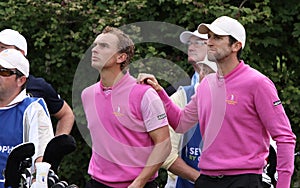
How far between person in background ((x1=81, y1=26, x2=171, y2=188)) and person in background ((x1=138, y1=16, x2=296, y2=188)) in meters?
0.33

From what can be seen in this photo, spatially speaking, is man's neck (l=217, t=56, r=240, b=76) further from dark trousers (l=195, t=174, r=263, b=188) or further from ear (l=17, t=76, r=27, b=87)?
ear (l=17, t=76, r=27, b=87)

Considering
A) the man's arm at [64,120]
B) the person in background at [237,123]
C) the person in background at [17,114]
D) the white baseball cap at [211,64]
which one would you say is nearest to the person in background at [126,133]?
the person in background at [237,123]

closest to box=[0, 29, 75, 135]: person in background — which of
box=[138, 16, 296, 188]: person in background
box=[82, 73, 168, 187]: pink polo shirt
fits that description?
box=[82, 73, 168, 187]: pink polo shirt

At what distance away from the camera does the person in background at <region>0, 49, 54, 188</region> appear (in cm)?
648

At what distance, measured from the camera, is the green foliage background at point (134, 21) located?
9.30 meters

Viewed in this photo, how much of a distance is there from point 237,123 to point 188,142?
3.68ft

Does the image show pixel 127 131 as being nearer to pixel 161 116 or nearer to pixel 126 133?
pixel 126 133

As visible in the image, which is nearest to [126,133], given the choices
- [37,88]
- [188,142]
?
[188,142]

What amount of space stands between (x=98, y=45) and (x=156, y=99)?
59 cm

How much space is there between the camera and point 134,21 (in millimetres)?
9492

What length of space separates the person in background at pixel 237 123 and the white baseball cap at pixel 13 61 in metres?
1.41

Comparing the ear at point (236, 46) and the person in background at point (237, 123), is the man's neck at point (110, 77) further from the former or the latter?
the ear at point (236, 46)

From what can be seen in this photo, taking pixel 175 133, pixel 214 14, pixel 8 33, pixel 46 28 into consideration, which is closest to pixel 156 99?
pixel 175 133

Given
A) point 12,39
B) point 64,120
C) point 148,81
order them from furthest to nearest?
point 64,120 → point 12,39 → point 148,81
